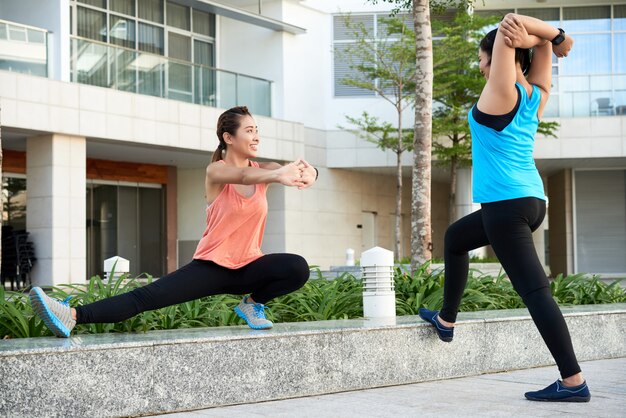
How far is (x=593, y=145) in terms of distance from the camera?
28.5m

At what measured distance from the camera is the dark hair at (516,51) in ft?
17.6

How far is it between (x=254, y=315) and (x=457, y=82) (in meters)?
20.7

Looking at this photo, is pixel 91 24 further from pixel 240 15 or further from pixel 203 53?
pixel 203 53

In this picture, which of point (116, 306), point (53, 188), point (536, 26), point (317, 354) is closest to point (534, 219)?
point (536, 26)

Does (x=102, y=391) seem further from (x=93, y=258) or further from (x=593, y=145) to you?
(x=593, y=145)

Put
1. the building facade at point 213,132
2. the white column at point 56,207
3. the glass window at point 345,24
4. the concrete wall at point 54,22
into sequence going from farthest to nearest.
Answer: the glass window at point 345,24, the building facade at point 213,132, the white column at point 56,207, the concrete wall at point 54,22

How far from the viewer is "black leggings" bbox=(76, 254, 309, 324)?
5.38m

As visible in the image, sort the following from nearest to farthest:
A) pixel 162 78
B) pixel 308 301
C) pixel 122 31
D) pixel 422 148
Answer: pixel 308 301
pixel 422 148
pixel 162 78
pixel 122 31

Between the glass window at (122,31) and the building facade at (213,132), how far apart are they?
3 cm

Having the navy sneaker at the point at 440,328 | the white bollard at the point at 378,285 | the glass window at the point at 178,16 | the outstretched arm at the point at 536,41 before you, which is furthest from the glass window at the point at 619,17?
the outstretched arm at the point at 536,41

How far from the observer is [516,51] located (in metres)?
5.43

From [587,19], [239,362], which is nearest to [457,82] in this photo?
[587,19]

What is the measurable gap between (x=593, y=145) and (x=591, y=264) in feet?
16.6

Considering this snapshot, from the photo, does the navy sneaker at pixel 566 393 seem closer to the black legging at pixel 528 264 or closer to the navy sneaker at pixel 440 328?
the black legging at pixel 528 264
